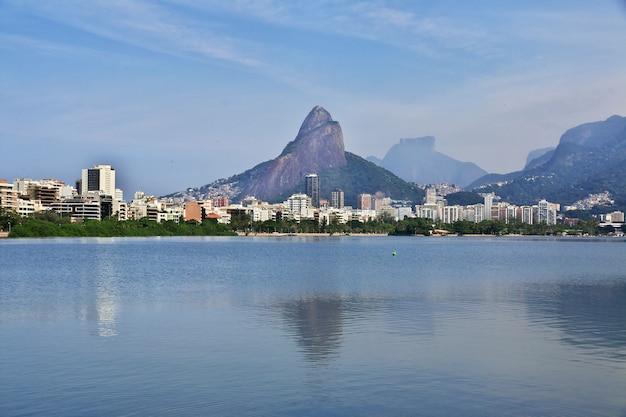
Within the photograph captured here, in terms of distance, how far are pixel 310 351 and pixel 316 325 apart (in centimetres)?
341

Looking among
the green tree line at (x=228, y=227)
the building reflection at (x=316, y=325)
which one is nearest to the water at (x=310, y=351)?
the building reflection at (x=316, y=325)

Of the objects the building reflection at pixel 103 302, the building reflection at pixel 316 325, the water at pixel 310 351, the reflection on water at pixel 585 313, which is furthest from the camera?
the building reflection at pixel 103 302

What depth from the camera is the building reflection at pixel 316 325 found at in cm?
1448

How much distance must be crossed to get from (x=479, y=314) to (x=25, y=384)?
1279 centimetres

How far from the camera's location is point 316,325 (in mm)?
17812

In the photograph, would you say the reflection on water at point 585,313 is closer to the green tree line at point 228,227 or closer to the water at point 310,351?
the water at point 310,351

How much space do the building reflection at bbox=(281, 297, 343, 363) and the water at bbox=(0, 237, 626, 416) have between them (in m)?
0.05

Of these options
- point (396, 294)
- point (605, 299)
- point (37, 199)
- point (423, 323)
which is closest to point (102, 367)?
point (423, 323)

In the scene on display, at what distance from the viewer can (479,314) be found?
66.5 feet

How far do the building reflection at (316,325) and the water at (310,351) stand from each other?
54mm

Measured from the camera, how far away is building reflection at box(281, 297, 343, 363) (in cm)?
1448

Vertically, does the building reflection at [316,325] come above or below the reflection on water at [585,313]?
above

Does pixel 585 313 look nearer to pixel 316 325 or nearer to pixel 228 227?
pixel 316 325

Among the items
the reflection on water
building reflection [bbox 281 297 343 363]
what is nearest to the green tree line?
building reflection [bbox 281 297 343 363]
